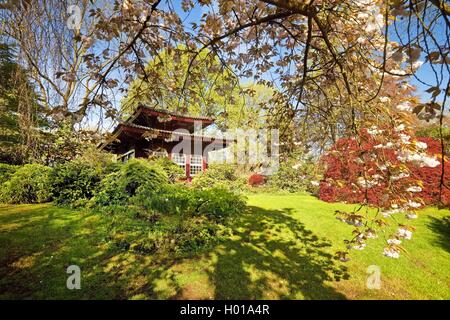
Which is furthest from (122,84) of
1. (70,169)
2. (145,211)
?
A: (70,169)

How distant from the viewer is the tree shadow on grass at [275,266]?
3576mm

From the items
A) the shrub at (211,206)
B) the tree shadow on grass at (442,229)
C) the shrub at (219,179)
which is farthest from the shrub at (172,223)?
the tree shadow on grass at (442,229)

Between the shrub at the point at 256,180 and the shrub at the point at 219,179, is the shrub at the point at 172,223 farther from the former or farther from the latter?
the shrub at the point at 256,180

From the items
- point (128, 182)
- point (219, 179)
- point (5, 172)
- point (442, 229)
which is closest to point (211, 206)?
point (128, 182)

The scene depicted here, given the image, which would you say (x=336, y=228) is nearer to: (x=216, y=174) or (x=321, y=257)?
(x=321, y=257)

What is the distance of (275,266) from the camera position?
14.3 ft

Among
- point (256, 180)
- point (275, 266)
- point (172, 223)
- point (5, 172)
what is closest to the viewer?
point (275, 266)

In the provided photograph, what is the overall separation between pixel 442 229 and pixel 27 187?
547 inches

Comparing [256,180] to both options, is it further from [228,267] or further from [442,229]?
[228,267]

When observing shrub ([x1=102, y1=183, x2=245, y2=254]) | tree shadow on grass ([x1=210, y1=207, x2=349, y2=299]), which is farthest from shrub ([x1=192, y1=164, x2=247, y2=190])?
tree shadow on grass ([x1=210, y1=207, x2=349, y2=299])

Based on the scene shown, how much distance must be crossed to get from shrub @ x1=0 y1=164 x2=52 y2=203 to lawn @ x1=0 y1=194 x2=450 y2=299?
2.67 meters

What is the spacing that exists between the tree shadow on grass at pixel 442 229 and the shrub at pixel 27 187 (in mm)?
12308

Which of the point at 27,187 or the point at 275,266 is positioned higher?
the point at 27,187

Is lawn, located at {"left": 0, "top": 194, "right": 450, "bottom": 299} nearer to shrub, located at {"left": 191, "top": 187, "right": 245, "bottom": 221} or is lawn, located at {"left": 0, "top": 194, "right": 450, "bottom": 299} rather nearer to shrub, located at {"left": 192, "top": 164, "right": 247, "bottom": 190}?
shrub, located at {"left": 191, "top": 187, "right": 245, "bottom": 221}
